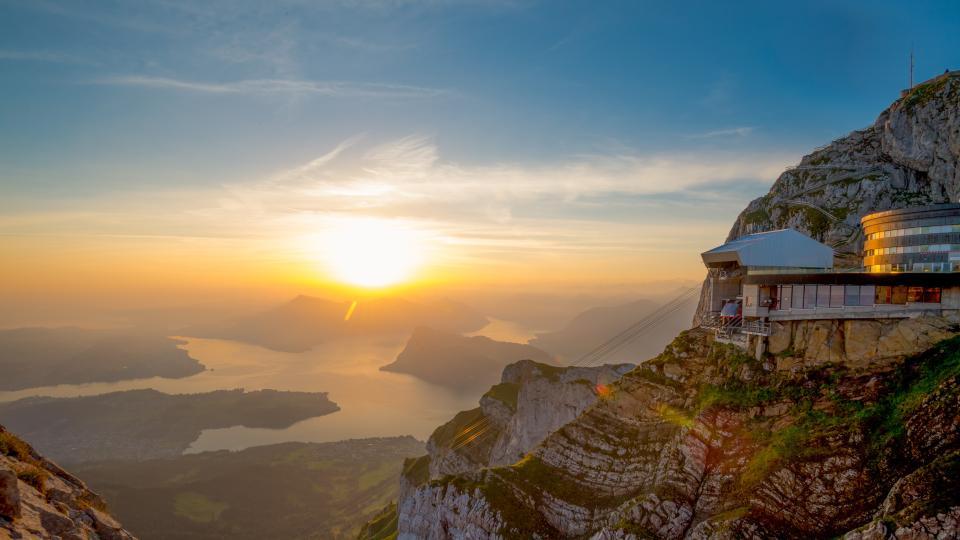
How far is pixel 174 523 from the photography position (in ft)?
339

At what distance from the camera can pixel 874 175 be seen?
55.5m

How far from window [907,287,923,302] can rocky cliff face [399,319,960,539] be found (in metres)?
1.98

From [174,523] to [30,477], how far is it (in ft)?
380

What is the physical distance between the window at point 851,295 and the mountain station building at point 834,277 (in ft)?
0.14

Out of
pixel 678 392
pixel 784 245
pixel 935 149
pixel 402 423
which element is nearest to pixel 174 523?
pixel 402 423

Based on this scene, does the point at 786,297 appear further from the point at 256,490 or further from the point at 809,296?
the point at 256,490

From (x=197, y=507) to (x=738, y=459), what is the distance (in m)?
125

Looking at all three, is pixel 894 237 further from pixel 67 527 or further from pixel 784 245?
pixel 67 527

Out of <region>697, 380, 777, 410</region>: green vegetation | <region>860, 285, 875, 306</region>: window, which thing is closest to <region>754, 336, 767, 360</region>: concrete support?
<region>697, 380, 777, 410</region>: green vegetation

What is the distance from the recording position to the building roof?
1280 inches

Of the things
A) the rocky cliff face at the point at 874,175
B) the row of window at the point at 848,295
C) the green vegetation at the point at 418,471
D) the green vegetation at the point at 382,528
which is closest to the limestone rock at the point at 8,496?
the row of window at the point at 848,295

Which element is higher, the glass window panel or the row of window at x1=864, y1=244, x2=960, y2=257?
the row of window at x1=864, y1=244, x2=960, y2=257

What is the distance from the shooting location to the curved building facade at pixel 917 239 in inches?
1350

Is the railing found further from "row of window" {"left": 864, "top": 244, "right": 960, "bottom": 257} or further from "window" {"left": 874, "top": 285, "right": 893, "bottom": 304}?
"row of window" {"left": 864, "top": 244, "right": 960, "bottom": 257}
